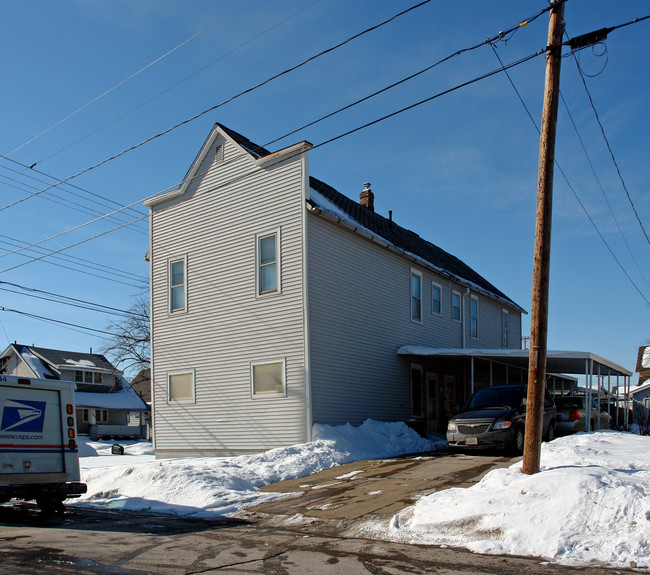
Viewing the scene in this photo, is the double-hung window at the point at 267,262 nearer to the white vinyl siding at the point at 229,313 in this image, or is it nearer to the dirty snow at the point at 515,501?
the white vinyl siding at the point at 229,313

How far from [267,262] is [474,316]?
1271cm

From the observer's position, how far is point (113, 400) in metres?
51.0

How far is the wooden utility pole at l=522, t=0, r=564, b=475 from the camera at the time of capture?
31.1ft

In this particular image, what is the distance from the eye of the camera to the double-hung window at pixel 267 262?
731 inches

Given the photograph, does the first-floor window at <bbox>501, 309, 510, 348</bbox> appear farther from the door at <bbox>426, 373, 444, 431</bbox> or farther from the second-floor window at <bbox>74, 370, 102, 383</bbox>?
the second-floor window at <bbox>74, 370, 102, 383</bbox>

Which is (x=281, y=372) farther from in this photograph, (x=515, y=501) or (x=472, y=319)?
(x=472, y=319)

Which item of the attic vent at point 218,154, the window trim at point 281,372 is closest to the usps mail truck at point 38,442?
the window trim at point 281,372

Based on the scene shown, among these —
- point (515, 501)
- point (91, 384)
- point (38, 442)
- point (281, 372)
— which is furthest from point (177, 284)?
point (91, 384)

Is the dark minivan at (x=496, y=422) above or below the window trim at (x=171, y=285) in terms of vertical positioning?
below

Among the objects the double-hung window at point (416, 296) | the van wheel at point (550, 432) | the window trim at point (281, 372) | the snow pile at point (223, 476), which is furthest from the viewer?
the double-hung window at point (416, 296)

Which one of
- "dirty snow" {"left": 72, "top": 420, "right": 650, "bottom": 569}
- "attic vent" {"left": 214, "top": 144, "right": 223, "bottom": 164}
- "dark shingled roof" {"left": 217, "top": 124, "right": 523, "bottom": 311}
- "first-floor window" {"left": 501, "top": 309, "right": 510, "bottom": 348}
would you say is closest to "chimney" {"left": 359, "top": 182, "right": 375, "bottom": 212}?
"dark shingled roof" {"left": 217, "top": 124, "right": 523, "bottom": 311}

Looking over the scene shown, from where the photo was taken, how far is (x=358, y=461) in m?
16.1

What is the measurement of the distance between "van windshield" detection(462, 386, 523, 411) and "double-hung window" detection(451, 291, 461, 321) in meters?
9.26

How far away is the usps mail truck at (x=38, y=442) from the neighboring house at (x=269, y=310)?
22.7ft
